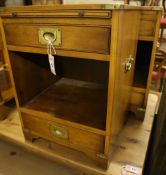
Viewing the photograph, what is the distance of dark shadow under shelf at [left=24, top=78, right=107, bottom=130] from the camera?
2.31 feet

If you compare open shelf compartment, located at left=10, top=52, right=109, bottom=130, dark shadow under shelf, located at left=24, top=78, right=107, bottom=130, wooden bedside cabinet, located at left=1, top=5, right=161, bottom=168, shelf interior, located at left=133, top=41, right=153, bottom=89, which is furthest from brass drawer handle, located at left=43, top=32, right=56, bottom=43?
shelf interior, located at left=133, top=41, right=153, bottom=89

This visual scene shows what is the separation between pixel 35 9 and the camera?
52 centimetres

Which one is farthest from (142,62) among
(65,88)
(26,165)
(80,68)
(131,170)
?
(26,165)

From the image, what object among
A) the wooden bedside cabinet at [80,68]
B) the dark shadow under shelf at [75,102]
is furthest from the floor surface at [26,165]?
the dark shadow under shelf at [75,102]

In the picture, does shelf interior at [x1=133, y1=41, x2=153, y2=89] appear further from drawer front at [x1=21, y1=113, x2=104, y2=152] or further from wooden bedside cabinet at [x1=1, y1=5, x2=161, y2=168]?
drawer front at [x1=21, y1=113, x2=104, y2=152]

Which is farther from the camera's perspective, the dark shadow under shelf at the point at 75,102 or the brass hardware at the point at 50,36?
the dark shadow under shelf at the point at 75,102

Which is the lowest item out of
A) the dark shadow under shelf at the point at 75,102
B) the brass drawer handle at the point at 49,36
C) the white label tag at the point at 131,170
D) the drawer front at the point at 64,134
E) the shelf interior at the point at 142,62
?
the white label tag at the point at 131,170

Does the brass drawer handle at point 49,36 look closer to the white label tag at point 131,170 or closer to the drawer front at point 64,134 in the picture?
the drawer front at point 64,134

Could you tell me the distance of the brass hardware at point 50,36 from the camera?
20.9 inches

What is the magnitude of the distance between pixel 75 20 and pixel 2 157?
90 cm

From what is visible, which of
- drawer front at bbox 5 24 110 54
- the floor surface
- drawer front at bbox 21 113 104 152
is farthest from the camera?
the floor surface

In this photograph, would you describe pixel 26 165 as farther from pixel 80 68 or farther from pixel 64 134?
pixel 80 68

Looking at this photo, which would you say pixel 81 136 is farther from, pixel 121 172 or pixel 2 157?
pixel 2 157

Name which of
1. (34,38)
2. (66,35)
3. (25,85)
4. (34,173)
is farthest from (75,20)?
(34,173)
